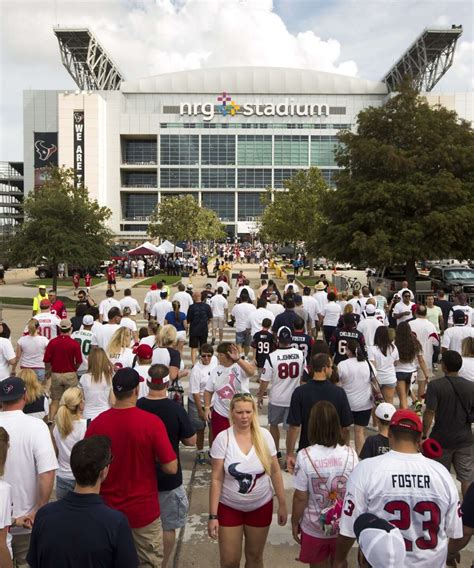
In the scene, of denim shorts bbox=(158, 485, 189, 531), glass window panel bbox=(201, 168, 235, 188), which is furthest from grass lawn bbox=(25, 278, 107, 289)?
glass window panel bbox=(201, 168, 235, 188)

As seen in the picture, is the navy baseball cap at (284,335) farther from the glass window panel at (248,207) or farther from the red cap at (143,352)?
the glass window panel at (248,207)

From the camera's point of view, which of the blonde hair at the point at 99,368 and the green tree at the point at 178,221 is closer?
the blonde hair at the point at 99,368

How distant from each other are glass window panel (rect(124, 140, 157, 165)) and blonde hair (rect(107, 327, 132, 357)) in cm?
9434

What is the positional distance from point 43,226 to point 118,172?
237ft

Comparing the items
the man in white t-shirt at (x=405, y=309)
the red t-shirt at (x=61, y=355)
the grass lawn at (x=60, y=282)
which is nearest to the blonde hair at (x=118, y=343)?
the red t-shirt at (x=61, y=355)

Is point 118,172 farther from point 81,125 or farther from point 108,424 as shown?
point 108,424

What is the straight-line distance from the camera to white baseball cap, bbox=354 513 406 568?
6.72 feet

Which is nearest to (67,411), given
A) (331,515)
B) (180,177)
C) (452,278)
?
(331,515)

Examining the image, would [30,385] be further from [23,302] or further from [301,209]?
[301,209]

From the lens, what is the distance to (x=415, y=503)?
2.93 m

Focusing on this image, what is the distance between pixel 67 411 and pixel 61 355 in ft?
10.3

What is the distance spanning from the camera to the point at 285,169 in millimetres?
94188

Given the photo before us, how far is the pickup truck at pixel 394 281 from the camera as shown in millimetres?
21266

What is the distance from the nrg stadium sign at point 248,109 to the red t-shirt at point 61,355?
91.4 m
